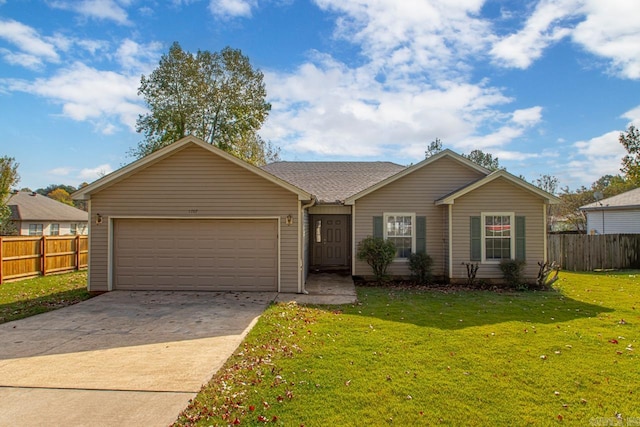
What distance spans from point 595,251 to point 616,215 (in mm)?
8044

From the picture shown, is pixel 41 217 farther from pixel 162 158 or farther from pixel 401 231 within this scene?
pixel 401 231

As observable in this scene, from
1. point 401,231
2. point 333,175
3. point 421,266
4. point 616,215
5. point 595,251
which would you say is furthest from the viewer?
point 616,215

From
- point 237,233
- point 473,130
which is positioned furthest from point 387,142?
point 237,233

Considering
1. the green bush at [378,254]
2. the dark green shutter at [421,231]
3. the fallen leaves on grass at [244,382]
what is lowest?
the fallen leaves on grass at [244,382]

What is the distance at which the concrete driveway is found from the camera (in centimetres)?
389

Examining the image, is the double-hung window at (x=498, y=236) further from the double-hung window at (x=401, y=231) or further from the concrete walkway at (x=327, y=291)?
the concrete walkway at (x=327, y=291)

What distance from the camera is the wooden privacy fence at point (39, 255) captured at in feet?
41.8

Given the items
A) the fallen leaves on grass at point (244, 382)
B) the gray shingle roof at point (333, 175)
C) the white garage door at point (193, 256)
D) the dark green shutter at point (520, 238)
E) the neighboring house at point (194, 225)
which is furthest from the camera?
the gray shingle roof at point (333, 175)

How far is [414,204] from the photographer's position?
12711mm

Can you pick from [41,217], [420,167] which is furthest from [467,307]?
[41,217]

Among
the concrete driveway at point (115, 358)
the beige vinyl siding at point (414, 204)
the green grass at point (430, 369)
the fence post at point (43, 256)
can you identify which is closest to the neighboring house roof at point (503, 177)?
the beige vinyl siding at point (414, 204)

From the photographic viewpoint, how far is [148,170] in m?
10.6

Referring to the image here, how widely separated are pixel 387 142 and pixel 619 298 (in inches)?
672

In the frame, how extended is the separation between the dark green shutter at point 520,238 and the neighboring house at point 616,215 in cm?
1354
